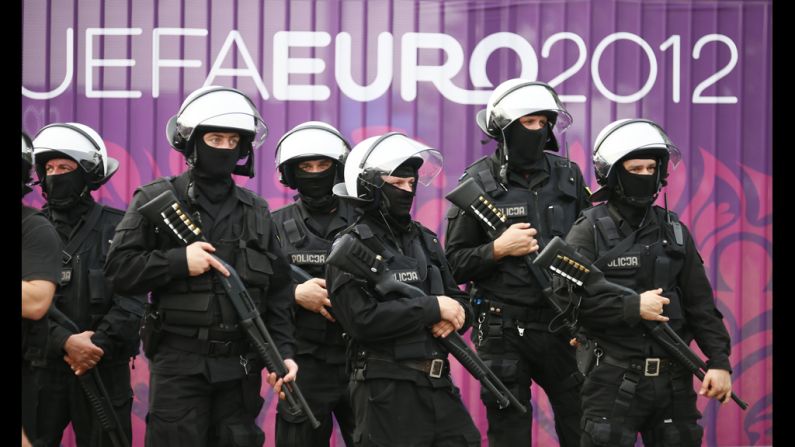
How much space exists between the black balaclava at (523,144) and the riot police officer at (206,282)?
162 centimetres

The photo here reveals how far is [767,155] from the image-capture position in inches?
305

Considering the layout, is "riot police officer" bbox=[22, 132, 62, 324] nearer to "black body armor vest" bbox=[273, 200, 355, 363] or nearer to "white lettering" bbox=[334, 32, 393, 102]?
"black body armor vest" bbox=[273, 200, 355, 363]

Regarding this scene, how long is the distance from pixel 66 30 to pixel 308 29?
1690mm

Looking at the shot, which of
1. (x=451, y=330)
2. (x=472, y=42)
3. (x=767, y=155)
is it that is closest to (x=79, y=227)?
(x=451, y=330)

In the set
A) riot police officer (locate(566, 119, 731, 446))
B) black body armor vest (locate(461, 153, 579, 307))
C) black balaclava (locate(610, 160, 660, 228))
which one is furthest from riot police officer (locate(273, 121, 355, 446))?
black balaclava (locate(610, 160, 660, 228))

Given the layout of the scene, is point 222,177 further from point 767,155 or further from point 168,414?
point 767,155

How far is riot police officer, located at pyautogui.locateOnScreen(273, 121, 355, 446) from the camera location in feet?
19.8

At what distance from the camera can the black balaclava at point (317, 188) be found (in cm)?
631

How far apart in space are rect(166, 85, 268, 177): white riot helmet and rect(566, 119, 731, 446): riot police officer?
1828 millimetres

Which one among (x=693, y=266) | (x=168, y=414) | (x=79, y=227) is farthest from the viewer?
(x=79, y=227)

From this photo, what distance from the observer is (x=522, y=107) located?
6270 millimetres

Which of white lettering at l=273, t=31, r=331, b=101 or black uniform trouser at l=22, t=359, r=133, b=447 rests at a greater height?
white lettering at l=273, t=31, r=331, b=101

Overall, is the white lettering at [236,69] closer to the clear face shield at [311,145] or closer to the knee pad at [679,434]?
the clear face shield at [311,145]

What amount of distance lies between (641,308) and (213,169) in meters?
2.26
